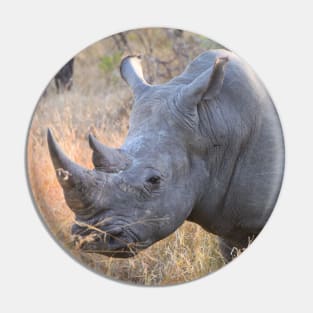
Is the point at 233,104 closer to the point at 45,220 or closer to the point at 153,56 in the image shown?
the point at 153,56

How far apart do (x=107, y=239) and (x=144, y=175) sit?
51cm

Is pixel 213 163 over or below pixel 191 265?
over

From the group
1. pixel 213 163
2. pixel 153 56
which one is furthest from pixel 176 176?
pixel 153 56

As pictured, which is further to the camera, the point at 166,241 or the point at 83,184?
the point at 166,241

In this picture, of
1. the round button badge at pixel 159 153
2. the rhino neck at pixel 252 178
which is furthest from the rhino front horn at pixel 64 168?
the rhino neck at pixel 252 178

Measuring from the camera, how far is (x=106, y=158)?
4.71 m

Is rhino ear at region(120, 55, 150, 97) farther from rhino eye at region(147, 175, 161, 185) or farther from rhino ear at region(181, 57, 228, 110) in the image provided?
rhino eye at region(147, 175, 161, 185)

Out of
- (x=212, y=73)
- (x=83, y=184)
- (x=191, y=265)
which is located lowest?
(x=191, y=265)

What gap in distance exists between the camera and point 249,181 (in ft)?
17.6

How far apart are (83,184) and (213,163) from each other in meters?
1.16

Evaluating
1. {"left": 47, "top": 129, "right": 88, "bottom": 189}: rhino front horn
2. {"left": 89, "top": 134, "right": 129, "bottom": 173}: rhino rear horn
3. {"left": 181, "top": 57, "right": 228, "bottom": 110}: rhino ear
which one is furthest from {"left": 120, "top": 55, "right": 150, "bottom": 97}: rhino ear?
{"left": 47, "top": 129, "right": 88, "bottom": 189}: rhino front horn

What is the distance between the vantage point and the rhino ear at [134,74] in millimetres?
5396

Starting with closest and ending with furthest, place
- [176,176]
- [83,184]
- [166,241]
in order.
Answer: [83,184]
[176,176]
[166,241]

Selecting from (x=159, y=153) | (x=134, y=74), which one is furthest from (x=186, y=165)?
(x=134, y=74)
